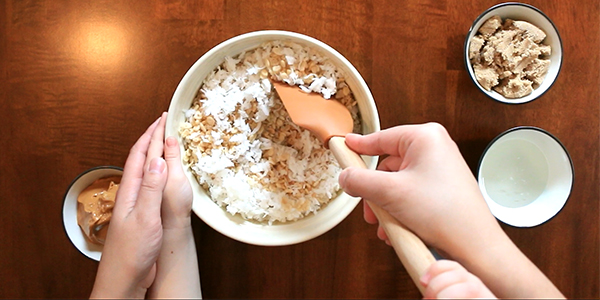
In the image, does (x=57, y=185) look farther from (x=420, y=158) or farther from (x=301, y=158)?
(x=420, y=158)

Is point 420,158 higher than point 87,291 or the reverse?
higher

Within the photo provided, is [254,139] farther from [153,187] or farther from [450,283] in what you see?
[450,283]

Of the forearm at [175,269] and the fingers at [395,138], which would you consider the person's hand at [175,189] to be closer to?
the forearm at [175,269]

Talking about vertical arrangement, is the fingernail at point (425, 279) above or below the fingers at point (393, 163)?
below

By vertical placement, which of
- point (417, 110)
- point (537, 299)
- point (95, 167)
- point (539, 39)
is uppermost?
point (539, 39)

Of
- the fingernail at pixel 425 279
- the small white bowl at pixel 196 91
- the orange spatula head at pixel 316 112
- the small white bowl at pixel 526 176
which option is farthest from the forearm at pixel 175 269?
the small white bowl at pixel 526 176

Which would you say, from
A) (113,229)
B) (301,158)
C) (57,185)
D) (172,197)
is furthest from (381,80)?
(57,185)
